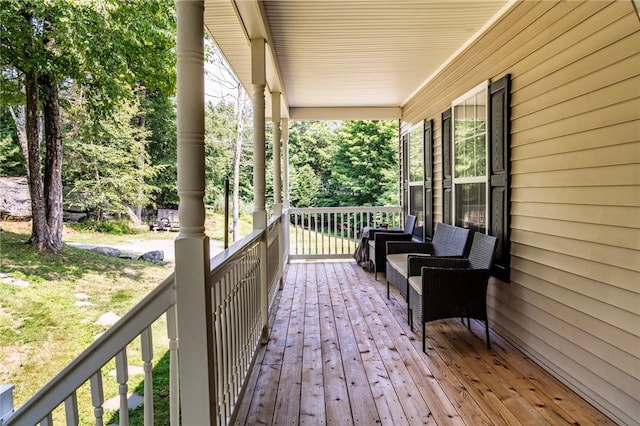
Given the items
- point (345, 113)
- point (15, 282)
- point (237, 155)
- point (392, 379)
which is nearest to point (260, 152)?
point (392, 379)

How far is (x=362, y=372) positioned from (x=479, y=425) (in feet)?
2.84

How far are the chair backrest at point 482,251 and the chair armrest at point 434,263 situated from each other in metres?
0.09

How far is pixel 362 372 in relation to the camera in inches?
106

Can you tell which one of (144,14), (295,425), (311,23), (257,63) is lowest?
(295,425)

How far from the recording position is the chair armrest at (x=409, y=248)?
4.61 meters

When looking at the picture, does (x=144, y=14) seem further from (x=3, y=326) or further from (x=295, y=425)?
(x=295, y=425)

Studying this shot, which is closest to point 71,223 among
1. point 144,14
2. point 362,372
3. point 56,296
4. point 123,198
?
point 123,198

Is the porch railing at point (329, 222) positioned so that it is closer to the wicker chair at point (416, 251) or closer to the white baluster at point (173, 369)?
the wicker chair at point (416, 251)

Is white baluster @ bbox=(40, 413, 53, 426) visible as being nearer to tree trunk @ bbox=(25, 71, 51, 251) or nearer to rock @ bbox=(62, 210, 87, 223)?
tree trunk @ bbox=(25, 71, 51, 251)

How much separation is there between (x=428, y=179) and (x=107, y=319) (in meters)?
6.72

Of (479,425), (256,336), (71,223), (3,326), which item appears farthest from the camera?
(71,223)

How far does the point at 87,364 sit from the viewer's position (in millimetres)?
1252

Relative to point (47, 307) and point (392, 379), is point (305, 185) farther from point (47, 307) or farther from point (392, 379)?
point (392, 379)

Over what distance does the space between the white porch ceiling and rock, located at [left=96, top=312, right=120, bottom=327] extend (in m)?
5.48
